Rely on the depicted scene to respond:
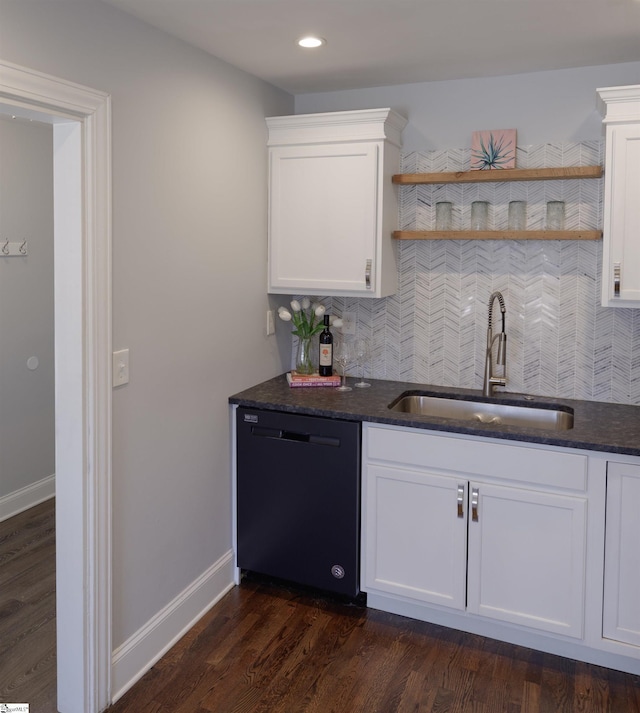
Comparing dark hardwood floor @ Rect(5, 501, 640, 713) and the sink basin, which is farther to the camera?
the sink basin

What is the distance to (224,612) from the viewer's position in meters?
2.88

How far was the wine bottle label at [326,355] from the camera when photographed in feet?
10.7

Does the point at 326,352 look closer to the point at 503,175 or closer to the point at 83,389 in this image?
the point at 503,175

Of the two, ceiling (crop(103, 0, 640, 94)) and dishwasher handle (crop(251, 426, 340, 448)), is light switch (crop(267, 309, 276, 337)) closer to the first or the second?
dishwasher handle (crop(251, 426, 340, 448))

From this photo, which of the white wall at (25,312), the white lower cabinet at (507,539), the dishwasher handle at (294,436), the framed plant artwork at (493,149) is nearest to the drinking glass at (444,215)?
the framed plant artwork at (493,149)

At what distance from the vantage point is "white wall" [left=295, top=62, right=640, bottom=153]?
2857 mm

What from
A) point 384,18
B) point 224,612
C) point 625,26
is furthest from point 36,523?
point 625,26

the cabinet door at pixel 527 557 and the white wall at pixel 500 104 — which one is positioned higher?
the white wall at pixel 500 104

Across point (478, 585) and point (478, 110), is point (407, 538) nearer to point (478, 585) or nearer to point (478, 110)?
point (478, 585)

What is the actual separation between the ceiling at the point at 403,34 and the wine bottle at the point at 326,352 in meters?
1.17

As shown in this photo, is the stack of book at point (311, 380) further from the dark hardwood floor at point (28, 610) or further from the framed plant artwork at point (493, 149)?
the dark hardwood floor at point (28, 610)

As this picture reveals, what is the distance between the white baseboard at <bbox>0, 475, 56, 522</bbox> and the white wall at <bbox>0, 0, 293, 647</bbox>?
1560 millimetres

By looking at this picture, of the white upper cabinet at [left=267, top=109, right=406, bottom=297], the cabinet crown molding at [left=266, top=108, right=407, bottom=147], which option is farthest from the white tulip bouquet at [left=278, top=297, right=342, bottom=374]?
the cabinet crown molding at [left=266, top=108, right=407, bottom=147]

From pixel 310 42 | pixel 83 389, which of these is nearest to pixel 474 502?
pixel 83 389
